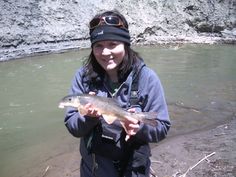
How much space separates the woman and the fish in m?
0.07

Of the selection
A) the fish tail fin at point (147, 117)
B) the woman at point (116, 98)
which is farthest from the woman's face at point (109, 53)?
the fish tail fin at point (147, 117)

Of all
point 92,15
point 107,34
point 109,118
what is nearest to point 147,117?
point 109,118

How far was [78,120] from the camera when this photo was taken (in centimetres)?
248

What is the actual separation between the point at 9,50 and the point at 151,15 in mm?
6640

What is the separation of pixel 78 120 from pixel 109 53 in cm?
45

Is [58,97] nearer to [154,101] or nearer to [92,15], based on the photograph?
[154,101]

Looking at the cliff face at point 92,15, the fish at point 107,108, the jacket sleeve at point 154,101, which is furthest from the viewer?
the cliff face at point 92,15

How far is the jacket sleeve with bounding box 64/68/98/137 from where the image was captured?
2.45 metres

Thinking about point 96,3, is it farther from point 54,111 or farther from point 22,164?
point 22,164

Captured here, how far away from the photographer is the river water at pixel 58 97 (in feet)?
19.4

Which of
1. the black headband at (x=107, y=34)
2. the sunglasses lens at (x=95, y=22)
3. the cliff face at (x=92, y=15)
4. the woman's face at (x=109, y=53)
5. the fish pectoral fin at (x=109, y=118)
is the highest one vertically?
the sunglasses lens at (x=95, y=22)

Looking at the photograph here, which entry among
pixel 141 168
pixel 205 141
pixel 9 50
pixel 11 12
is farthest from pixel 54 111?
→ pixel 11 12

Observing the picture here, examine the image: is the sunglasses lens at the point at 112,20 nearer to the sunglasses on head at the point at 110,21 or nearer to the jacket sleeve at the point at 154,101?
the sunglasses on head at the point at 110,21

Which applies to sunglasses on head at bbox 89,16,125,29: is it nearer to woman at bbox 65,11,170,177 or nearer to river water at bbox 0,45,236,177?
woman at bbox 65,11,170,177
